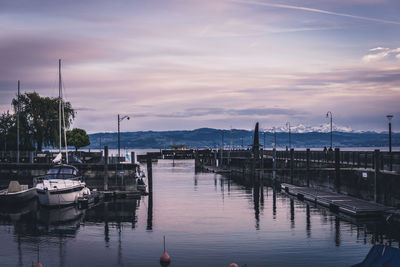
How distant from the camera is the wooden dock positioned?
4419 centimetres

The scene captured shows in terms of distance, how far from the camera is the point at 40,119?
370 feet

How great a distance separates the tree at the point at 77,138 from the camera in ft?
467

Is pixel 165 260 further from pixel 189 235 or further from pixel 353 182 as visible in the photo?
pixel 353 182

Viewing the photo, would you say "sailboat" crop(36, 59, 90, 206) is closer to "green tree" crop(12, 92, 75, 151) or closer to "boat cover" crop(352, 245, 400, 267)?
"boat cover" crop(352, 245, 400, 267)

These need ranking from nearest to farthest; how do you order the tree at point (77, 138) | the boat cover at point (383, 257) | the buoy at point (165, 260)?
the boat cover at point (383, 257), the buoy at point (165, 260), the tree at point (77, 138)

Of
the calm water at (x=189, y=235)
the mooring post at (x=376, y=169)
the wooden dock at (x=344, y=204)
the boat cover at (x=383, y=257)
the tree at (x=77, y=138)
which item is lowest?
the calm water at (x=189, y=235)

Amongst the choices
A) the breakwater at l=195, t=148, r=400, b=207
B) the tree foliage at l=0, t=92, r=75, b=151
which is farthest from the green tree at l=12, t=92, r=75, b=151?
the breakwater at l=195, t=148, r=400, b=207

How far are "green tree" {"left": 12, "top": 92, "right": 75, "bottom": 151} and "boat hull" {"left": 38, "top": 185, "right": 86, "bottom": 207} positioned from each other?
2246 inches

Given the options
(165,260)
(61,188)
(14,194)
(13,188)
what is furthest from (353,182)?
(13,188)

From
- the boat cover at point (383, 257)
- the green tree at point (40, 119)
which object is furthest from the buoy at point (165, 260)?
the green tree at point (40, 119)

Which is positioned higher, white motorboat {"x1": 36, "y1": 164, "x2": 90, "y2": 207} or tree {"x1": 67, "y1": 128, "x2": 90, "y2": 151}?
tree {"x1": 67, "y1": 128, "x2": 90, "y2": 151}

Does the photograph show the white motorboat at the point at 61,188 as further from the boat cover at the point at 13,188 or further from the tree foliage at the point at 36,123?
the tree foliage at the point at 36,123

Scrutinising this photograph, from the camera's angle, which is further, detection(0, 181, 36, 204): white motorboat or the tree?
the tree

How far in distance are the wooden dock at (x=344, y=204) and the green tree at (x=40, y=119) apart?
6522 centimetres
